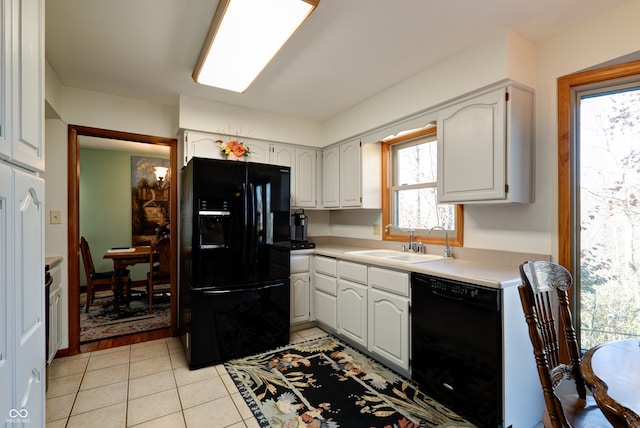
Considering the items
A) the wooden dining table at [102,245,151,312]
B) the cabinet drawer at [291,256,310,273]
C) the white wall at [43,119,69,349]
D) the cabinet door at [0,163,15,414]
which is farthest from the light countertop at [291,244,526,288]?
the wooden dining table at [102,245,151,312]

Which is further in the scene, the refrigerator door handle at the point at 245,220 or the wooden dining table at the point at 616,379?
the refrigerator door handle at the point at 245,220

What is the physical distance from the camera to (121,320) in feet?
12.1

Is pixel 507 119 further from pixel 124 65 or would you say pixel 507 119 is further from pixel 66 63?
pixel 66 63

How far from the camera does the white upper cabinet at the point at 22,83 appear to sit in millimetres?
795

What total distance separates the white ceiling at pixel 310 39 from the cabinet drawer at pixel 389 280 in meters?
1.63

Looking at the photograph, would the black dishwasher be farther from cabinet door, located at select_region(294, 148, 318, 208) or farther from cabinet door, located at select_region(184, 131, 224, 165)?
cabinet door, located at select_region(184, 131, 224, 165)

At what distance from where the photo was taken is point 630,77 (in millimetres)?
1758

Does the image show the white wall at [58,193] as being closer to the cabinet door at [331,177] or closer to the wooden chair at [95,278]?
the wooden chair at [95,278]

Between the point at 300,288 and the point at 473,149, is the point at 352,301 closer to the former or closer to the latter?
the point at 300,288

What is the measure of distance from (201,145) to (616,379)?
127 inches

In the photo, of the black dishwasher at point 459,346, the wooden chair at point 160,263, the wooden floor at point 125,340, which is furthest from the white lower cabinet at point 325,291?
the wooden chair at point 160,263

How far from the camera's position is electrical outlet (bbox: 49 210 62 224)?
2.71m

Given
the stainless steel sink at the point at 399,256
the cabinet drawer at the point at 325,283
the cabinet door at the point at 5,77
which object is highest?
the cabinet door at the point at 5,77

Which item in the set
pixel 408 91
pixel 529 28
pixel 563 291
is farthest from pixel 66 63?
pixel 563 291
